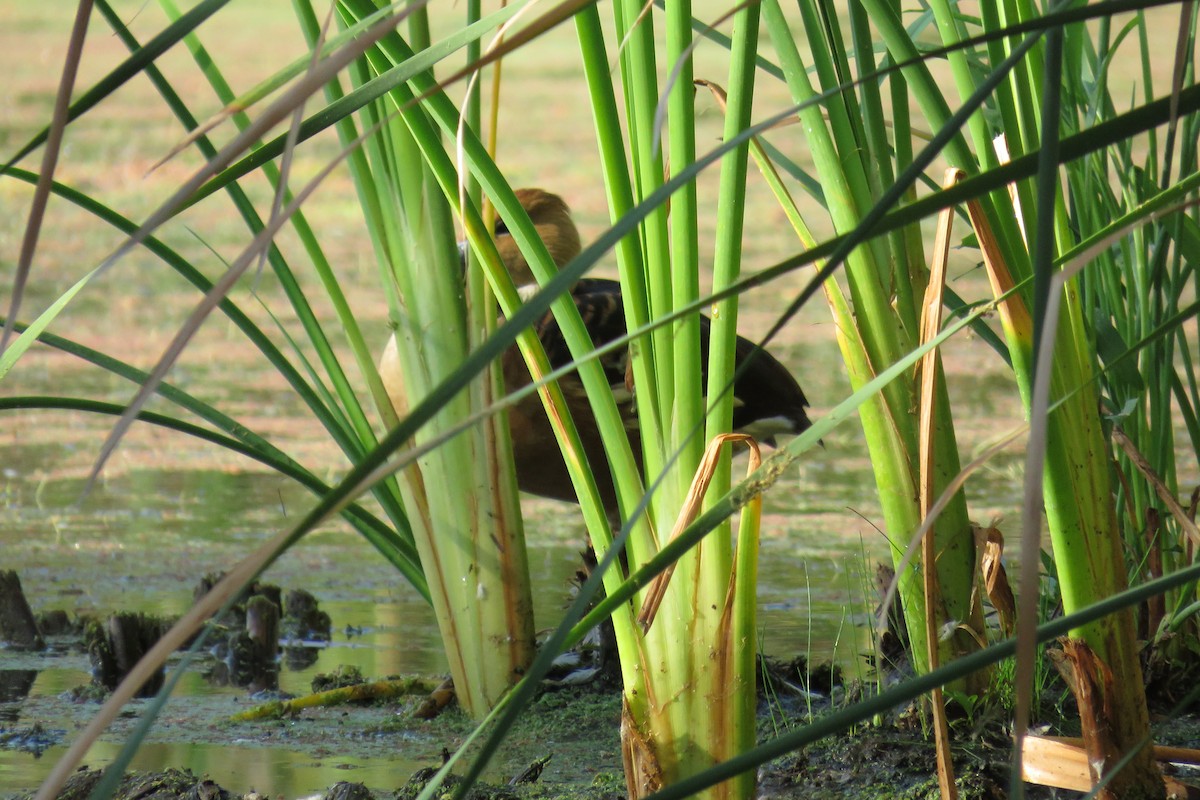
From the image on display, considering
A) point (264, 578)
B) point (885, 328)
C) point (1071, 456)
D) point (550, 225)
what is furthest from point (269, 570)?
point (1071, 456)

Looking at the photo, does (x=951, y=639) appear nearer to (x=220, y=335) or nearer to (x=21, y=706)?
(x=21, y=706)

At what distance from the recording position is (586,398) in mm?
3625

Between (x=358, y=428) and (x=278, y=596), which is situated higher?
(x=358, y=428)

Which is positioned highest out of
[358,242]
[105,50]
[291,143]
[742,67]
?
[105,50]

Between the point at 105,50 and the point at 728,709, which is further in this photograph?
the point at 105,50

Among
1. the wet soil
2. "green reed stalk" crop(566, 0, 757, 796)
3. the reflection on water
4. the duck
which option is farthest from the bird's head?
"green reed stalk" crop(566, 0, 757, 796)

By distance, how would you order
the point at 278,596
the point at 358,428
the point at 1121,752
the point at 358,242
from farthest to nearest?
the point at 358,242, the point at 278,596, the point at 358,428, the point at 1121,752

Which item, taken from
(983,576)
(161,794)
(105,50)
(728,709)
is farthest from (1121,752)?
(105,50)

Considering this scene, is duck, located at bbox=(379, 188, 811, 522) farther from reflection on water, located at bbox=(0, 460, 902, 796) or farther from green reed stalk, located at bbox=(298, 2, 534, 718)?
green reed stalk, located at bbox=(298, 2, 534, 718)

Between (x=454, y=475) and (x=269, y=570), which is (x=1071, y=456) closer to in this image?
(x=454, y=475)

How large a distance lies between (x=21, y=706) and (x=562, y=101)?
10.4m

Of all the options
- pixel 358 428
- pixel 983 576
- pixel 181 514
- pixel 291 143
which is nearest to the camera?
pixel 291 143

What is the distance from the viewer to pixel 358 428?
221 cm

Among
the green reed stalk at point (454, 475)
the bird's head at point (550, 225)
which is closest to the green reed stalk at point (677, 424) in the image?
the green reed stalk at point (454, 475)
